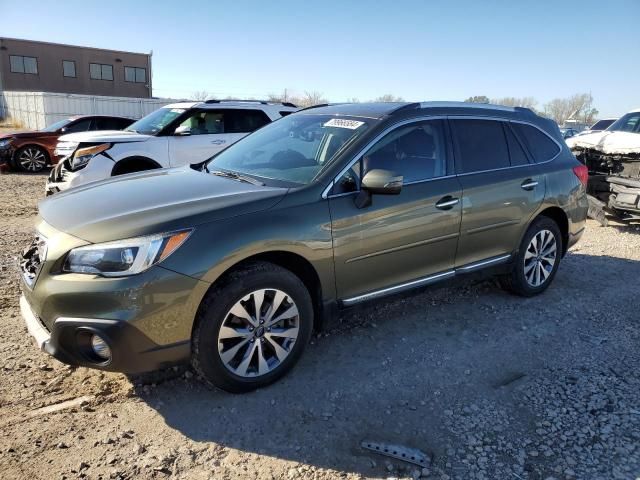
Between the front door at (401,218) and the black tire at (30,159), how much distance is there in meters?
12.3

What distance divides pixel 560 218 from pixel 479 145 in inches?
54.3

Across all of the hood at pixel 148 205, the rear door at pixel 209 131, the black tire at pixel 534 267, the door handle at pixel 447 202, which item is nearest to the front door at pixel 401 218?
the door handle at pixel 447 202

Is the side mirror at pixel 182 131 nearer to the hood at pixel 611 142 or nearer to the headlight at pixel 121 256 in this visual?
the headlight at pixel 121 256

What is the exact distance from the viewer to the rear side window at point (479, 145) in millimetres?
4168

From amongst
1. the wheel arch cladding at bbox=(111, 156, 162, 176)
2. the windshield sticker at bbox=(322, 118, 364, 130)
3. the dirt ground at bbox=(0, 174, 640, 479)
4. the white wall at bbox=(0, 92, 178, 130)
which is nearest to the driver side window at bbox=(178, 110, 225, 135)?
the wheel arch cladding at bbox=(111, 156, 162, 176)

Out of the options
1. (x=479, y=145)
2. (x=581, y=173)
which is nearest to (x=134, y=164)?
(x=479, y=145)

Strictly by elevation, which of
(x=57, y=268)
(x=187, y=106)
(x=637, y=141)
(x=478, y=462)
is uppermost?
(x=187, y=106)

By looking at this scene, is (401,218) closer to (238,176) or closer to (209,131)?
(238,176)

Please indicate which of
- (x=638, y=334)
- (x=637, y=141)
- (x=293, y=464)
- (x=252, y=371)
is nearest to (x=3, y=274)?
(x=252, y=371)

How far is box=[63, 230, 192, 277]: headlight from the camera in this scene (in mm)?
2693

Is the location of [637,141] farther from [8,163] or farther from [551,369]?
[8,163]

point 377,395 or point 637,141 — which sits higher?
point 637,141

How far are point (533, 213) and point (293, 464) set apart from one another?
3.26 m

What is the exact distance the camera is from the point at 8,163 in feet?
42.5
